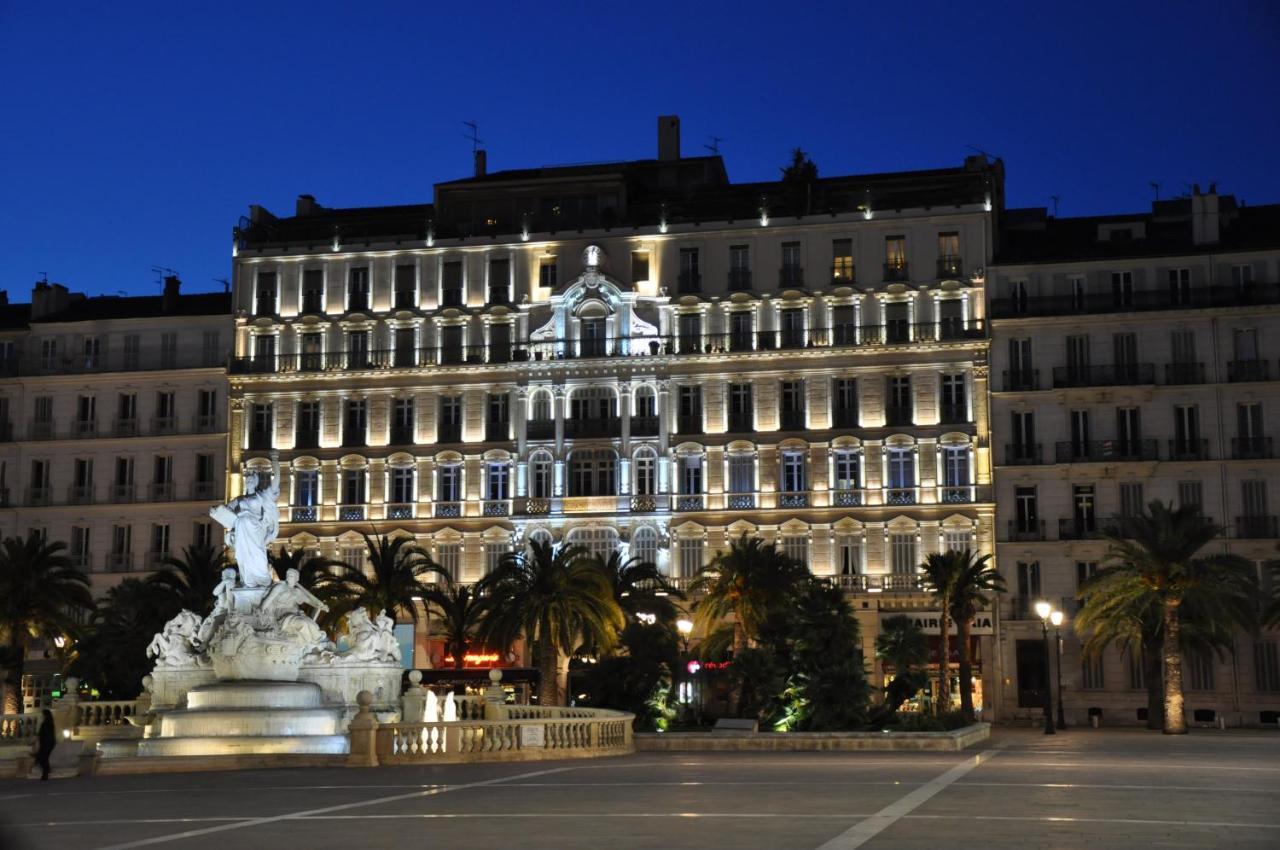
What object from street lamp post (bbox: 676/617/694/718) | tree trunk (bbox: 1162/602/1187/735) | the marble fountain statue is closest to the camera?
the marble fountain statue

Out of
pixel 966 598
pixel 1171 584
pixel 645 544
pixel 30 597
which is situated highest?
pixel 645 544

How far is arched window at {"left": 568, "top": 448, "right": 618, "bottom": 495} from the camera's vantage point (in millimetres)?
74062

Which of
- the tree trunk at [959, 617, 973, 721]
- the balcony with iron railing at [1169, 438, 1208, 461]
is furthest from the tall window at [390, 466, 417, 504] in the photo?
the balcony with iron railing at [1169, 438, 1208, 461]

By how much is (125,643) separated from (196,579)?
3.33 m

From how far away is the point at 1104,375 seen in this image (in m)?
70.8

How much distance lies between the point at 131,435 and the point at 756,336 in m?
28.4

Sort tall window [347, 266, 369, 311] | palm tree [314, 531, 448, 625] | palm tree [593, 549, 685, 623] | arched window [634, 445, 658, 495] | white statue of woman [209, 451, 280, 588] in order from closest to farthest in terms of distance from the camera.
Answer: white statue of woman [209, 451, 280, 588] < palm tree [593, 549, 685, 623] < palm tree [314, 531, 448, 625] < arched window [634, 445, 658, 495] < tall window [347, 266, 369, 311]

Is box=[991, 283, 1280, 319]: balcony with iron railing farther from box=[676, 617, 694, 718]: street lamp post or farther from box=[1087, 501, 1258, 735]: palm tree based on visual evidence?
box=[676, 617, 694, 718]: street lamp post

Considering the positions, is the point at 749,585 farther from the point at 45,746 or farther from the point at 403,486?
the point at 45,746

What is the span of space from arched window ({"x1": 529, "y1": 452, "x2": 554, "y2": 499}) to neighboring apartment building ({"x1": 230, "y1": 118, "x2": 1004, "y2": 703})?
116 mm

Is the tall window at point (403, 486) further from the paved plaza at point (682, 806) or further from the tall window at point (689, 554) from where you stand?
the paved plaza at point (682, 806)

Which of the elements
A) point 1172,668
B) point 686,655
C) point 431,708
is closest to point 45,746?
point 431,708

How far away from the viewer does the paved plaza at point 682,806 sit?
1828cm

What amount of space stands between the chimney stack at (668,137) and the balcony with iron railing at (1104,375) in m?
21.6
